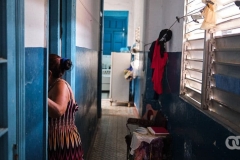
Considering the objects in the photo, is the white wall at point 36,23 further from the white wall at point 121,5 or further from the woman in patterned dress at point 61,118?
the white wall at point 121,5

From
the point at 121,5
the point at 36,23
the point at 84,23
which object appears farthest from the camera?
the point at 121,5

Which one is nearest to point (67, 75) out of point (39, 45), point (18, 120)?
point (39, 45)

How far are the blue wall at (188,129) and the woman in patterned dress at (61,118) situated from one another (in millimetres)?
894

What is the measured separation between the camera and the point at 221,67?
1.66m

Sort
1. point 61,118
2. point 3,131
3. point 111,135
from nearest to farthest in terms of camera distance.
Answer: point 3,131 → point 61,118 → point 111,135

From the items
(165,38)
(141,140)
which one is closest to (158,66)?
(165,38)

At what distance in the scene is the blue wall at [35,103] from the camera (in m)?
1.27

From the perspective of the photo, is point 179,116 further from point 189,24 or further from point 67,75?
point 67,75

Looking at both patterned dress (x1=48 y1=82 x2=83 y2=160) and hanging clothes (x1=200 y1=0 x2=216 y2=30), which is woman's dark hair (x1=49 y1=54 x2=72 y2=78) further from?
hanging clothes (x1=200 y1=0 x2=216 y2=30)

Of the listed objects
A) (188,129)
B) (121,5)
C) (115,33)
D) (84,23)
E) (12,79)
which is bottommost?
(188,129)

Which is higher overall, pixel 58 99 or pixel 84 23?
pixel 84 23

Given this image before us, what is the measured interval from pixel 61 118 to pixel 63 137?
0.13 metres

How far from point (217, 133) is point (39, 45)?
43.6 inches

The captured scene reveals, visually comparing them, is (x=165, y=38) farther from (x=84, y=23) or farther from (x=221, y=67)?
(x=221, y=67)
